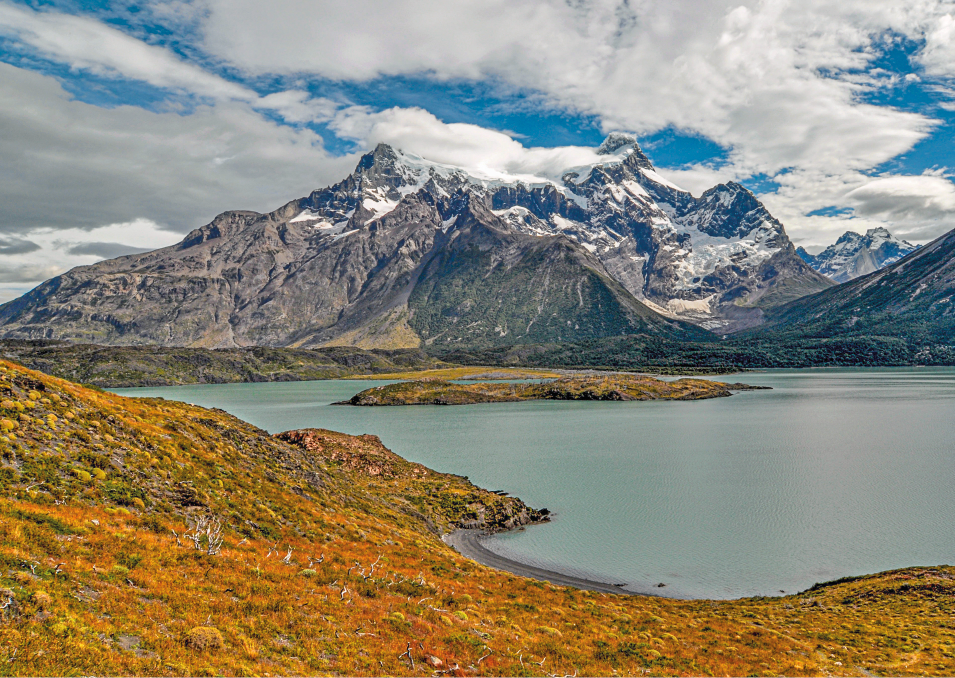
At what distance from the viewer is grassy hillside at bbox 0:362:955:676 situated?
631 inches

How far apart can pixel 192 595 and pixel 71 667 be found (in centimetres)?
662

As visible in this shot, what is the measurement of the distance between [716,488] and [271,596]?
2684 inches

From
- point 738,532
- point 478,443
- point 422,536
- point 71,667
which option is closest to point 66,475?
point 71,667

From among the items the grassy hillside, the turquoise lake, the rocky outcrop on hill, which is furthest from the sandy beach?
the grassy hillside

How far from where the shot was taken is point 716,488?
74188 mm

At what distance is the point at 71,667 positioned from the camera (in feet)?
41.4

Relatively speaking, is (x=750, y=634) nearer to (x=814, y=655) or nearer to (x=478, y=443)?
(x=814, y=655)

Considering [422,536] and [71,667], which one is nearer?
[71,667]

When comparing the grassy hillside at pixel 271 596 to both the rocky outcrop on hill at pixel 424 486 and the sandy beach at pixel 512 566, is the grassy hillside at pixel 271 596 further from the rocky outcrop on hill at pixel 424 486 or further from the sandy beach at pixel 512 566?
the rocky outcrop on hill at pixel 424 486

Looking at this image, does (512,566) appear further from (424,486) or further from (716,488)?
(716,488)

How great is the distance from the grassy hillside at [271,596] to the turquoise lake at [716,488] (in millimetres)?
8326

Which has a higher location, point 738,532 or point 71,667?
point 71,667

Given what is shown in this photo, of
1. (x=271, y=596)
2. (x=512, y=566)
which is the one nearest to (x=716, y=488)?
(x=512, y=566)

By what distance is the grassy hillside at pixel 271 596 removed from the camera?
16016mm
